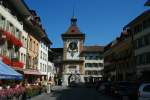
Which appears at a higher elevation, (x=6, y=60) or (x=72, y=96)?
(x=6, y=60)

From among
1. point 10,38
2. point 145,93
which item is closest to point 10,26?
point 10,38

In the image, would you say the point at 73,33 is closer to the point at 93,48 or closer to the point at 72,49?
the point at 72,49

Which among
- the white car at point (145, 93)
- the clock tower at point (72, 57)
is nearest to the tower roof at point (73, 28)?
the clock tower at point (72, 57)

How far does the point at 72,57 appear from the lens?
119 metres

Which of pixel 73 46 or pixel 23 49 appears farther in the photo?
pixel 73 46

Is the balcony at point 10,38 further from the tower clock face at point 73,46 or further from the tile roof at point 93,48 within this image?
the tile roof at point 93,48

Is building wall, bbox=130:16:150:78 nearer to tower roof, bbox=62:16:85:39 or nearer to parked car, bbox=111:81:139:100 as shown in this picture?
parked car, bbox=111:81:139:100

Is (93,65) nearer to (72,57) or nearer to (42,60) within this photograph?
(72,57)

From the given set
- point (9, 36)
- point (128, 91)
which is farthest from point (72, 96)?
point (128, 91)

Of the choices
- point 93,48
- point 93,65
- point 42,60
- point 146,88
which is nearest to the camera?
point 146,88

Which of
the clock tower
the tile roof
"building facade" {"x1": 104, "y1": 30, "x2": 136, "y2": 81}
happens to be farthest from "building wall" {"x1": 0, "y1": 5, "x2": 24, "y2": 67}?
the tile roof

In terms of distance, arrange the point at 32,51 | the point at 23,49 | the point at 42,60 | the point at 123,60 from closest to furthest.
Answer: the point at 23,49 → the point at 32,51 → the point at 42,60 → the point at 123,60

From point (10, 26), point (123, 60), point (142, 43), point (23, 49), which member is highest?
point (10, 26)

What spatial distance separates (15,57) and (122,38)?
4028 cm
